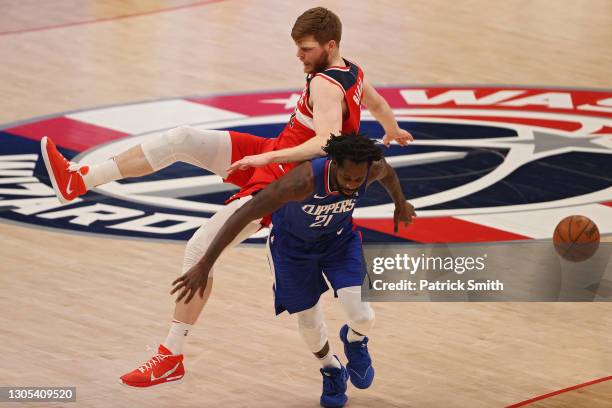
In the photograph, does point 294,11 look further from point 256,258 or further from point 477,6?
point 256,258

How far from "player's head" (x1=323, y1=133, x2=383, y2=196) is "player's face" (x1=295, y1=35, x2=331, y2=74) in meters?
0.73

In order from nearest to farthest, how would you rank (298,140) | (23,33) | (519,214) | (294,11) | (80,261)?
1. (298,140)
2. (80,261)
3. (519,214)
4. (23,33)
5. (294,11)

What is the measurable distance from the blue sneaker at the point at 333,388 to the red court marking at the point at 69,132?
5.49m

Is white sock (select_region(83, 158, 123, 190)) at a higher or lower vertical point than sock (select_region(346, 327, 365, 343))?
higher

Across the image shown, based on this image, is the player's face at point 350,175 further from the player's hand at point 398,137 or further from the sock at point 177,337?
the sock at point 177,337

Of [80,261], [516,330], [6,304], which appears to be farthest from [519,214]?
[6,304]

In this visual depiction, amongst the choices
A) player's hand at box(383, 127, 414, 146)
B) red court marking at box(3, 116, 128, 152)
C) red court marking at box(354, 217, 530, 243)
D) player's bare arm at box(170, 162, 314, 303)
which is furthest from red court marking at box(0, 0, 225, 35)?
player's bare arm at box(170, 162, 314, 303)

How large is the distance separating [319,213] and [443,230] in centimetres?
364

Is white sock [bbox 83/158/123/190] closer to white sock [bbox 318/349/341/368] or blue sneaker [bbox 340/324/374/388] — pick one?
white sock [bbox 318/349/341/368]

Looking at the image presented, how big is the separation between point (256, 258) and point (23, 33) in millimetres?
7407

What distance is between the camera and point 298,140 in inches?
295

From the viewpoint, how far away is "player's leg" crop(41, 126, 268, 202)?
7562 millimetres

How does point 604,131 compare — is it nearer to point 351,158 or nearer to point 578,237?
point 578,237

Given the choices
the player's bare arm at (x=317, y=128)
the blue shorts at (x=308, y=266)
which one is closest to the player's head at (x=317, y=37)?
the player's bare arm at (x=317, y=128)
